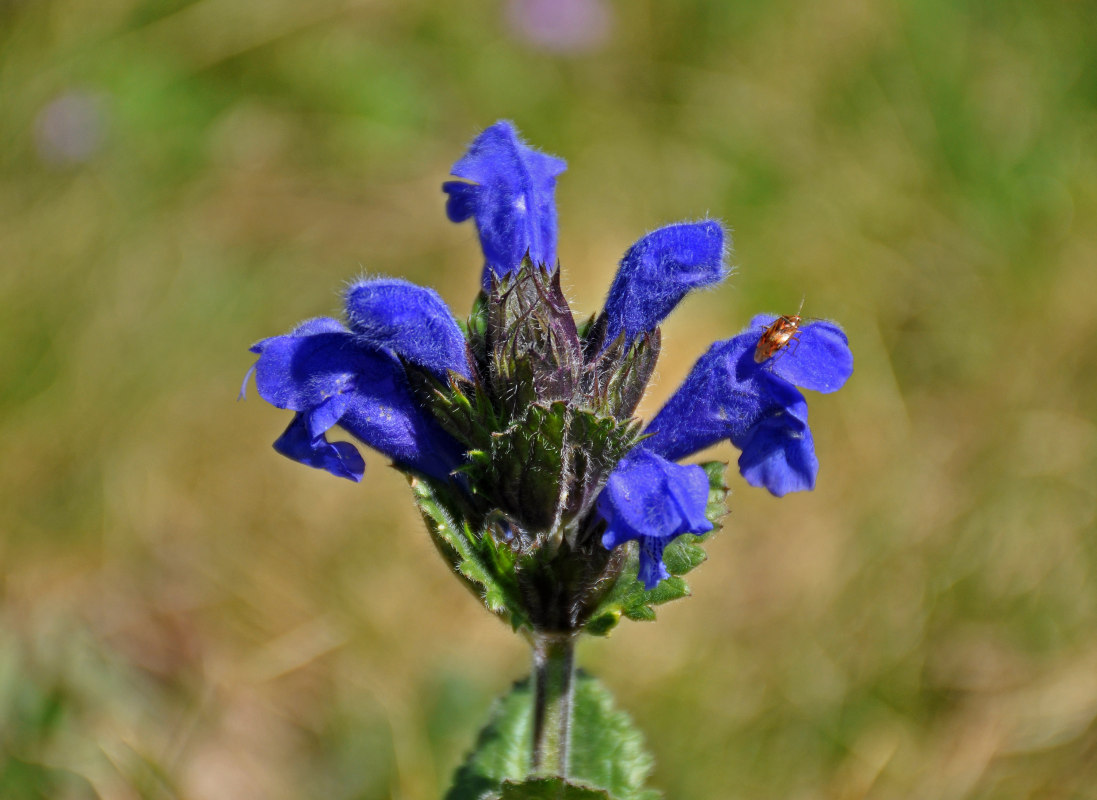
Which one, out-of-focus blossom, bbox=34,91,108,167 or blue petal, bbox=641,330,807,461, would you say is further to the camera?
out-of-focus blossom, bbox=34,91,108,167

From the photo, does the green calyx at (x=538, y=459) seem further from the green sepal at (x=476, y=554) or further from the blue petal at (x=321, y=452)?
the blue petal at (x=321, y=452)

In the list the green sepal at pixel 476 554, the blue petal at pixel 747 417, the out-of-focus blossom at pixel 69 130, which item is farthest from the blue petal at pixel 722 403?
the out-of-focus blossom at pixel 69 130

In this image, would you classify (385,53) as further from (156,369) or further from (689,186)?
(156,369)

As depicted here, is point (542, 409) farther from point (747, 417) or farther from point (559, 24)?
point (559, 24)

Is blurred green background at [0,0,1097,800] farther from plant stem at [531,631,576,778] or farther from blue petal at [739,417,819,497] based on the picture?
blue petal at [739,417,819,497]

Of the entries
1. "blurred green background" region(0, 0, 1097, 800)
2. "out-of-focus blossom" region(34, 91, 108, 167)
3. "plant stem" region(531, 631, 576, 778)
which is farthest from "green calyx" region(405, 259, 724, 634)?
"out-of-focus blossom" region(34, 91, 108, 167)
